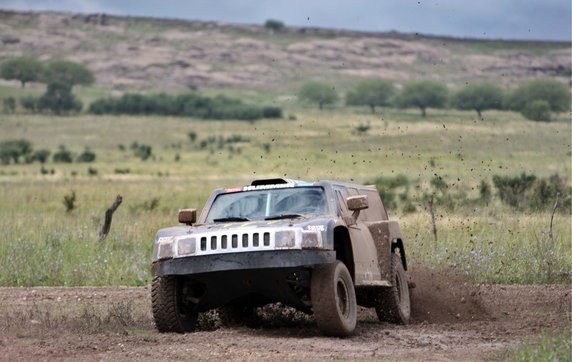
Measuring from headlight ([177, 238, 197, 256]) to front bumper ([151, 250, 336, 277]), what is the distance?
67mm

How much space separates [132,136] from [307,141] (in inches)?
1042

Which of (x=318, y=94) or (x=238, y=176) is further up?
(x=318, y=94)

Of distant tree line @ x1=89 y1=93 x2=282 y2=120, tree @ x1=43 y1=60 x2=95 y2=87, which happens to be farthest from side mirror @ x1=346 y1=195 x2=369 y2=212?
tree @ x1=43 y1=60 x2=95 y2=87

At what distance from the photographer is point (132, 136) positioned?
367 ft

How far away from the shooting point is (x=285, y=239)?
10695mm

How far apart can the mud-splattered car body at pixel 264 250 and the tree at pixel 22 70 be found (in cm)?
16155

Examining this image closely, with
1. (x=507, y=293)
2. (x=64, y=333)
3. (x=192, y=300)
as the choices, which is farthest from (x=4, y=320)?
(x=507, y=293)

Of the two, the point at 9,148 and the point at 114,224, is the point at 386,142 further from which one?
the point at 114,224

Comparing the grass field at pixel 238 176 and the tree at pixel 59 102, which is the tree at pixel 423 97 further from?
the tree at pixel 59 102

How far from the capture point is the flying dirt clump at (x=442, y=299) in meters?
14.4

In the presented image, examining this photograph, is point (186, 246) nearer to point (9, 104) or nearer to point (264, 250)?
point (264, 250)

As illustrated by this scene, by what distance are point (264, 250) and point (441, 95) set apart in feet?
408

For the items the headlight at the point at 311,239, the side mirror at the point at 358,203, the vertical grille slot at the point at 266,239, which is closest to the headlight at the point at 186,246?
the vertical grille slot at the point at 266,239

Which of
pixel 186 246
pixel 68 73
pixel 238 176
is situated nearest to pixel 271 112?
pixel 68 73
